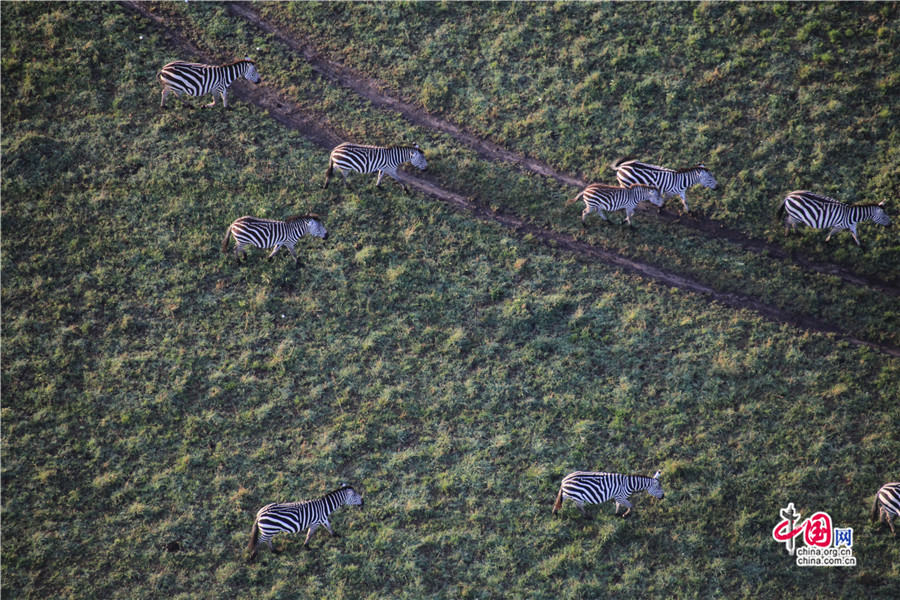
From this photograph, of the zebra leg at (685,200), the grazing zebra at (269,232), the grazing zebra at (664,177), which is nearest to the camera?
the grazing zebra at (269,232)

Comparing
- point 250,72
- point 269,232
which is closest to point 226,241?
point 269,232

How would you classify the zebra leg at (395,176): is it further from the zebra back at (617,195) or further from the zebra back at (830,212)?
the zebra back at (830,212)

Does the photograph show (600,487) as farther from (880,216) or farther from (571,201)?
(880,216)

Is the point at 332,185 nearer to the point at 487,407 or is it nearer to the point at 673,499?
the point at 487,407

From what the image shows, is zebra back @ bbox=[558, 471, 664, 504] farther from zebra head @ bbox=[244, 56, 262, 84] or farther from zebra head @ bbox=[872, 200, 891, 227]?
zebra head @ bbox=[244, 56, 262, 84]

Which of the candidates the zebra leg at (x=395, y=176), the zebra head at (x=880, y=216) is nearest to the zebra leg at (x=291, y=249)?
the zebra leg at (x=395, y=176)

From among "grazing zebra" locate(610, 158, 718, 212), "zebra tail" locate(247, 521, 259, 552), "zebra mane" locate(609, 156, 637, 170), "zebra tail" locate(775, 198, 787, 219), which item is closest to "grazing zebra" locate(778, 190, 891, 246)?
"zebra tail" locate(775, 198, 787, 219)
